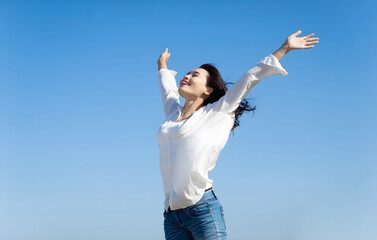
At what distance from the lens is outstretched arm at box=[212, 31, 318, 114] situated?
12.2ft

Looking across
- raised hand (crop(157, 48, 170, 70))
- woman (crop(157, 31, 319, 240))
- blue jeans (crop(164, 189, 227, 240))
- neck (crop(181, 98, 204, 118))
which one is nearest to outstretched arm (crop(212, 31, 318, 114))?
woman (crop(157, 31, 319, 240))

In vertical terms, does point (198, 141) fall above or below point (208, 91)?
below

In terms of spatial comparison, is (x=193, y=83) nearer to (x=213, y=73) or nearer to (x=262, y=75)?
(x=213, y=73)

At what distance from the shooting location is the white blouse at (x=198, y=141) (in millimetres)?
3750

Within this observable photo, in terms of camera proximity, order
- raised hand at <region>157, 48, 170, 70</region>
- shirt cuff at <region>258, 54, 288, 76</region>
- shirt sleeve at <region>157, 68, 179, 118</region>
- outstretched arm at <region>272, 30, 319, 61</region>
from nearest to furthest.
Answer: shirt cuff at <region>258, 54, 288, 76</region> → outstretched arm at <region>272, 30, 319, 61</region> → shirt sleeve at <region>157, 68, 179, 118</region> → raised hand at <region>157, 48, 170, 70</region>

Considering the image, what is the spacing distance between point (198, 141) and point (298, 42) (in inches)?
47.8

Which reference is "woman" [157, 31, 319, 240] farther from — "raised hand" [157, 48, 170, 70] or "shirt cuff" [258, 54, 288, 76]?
"raised hand" [157, 48, 170, 70]

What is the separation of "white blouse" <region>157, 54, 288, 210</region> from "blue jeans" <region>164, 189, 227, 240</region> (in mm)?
61

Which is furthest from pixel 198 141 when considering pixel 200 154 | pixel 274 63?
pixel 274 63

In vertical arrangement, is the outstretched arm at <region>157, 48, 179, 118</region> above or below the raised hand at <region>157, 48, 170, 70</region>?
below

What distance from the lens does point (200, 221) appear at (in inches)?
146

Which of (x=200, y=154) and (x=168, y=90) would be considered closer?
(x=200, y=154)

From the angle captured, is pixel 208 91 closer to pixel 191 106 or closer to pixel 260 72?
pixel 191 106

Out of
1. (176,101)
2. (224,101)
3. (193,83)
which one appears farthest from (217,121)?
(176,101)
